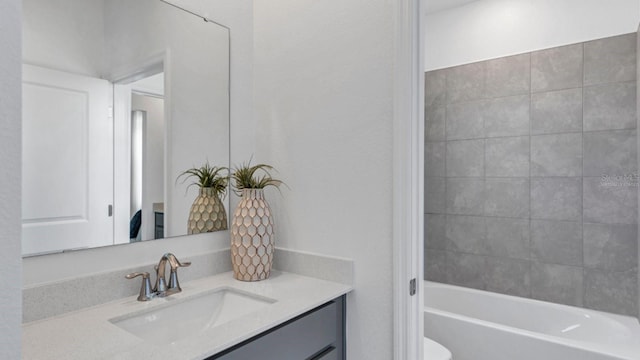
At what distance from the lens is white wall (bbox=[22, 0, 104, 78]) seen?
→ 105cm

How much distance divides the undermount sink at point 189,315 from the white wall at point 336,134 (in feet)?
1.11

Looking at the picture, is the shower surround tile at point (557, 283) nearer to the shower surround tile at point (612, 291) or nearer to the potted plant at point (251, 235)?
the shower surround tile at point (612, 291)

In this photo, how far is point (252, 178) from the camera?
5.10 ft

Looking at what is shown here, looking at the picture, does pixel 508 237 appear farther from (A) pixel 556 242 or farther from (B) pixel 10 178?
(B) pixel 10 178

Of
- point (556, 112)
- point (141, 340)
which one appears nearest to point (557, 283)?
point (556, 112)

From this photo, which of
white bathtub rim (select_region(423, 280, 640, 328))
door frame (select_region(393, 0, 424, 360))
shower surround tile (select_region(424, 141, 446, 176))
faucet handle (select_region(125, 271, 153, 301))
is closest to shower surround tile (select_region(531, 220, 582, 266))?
white bathtub rim (select_region(423, 280, 640, 328))

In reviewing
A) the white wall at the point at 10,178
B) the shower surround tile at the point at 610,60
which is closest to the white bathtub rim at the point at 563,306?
the shower surround tile at the point at 610,60

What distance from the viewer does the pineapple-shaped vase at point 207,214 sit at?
4.80ft

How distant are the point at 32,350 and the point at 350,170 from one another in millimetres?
1043

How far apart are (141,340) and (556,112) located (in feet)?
8.69

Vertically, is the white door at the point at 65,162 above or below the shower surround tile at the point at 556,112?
below

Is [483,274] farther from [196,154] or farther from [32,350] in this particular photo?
[32,350]

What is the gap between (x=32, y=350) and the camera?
0.84 m

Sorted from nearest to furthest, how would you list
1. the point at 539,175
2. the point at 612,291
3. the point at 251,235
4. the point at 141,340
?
the point at 141,340, the point at 251,235, the point at 612,291, the point at 539,175
